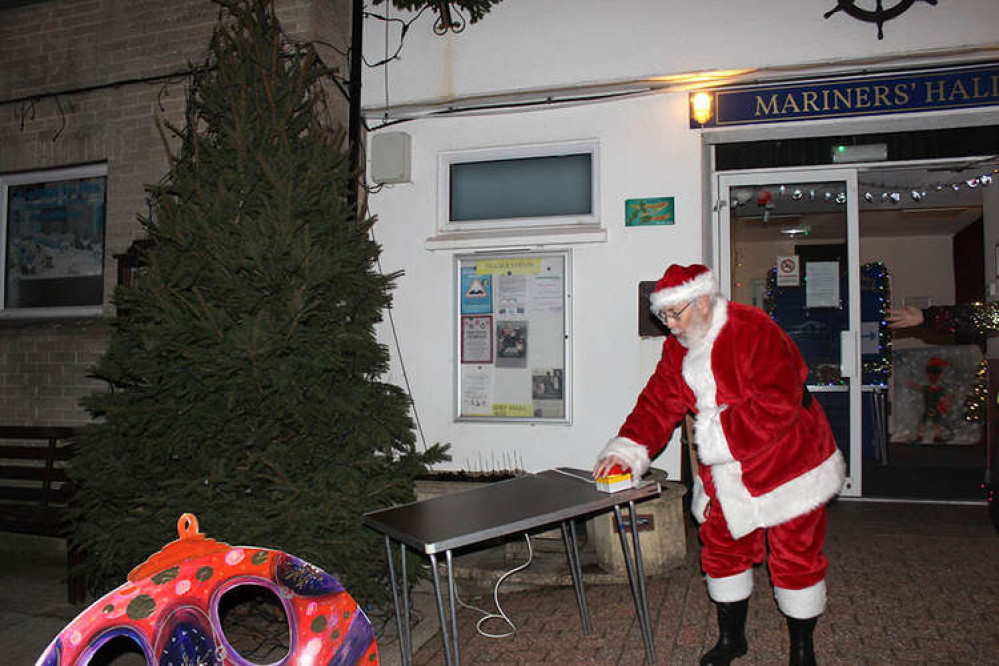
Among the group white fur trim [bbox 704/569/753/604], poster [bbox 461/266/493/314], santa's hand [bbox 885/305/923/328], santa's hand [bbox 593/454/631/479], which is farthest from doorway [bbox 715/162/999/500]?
santa's hand [bbox 593/454/631/479]

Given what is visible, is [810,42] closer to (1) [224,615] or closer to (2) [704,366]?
(2) [704,366]

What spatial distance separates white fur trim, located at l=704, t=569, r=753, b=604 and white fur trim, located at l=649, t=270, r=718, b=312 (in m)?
1.31

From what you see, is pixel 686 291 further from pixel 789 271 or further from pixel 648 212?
pixel 789 271

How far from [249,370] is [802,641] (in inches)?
118

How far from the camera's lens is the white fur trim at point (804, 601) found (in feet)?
10.5

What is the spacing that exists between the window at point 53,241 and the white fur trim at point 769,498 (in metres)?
5.75

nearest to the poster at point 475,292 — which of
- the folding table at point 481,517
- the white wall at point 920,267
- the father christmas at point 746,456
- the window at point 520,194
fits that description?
the window at point 520,194

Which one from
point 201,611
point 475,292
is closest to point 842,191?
point 475,292

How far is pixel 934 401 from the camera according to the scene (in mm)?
10078

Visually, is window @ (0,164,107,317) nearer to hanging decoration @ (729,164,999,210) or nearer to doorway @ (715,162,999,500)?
doorway @ (715,162,999,500)

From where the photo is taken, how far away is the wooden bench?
16.1 ft

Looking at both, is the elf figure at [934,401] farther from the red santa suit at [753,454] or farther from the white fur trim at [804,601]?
the white fur trim at [804,601]

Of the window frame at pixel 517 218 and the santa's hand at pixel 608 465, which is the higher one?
the window frame at pixel 517 218

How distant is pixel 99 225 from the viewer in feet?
21.7
